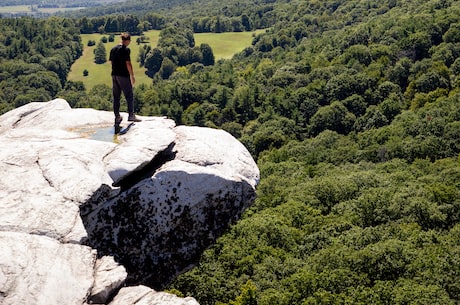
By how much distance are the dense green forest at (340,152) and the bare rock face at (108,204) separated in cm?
1564

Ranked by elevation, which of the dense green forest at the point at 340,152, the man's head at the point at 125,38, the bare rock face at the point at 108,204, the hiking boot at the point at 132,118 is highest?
the man's head at the point at 125,38

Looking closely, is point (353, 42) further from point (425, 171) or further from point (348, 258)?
point (348, 258)

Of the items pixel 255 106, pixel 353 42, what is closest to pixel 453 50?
pixel 353 42

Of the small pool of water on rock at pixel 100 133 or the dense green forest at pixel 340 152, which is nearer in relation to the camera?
the small pool of water on rock at pixel 100 133

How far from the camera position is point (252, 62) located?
17850cm

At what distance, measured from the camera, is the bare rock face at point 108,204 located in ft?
37.3

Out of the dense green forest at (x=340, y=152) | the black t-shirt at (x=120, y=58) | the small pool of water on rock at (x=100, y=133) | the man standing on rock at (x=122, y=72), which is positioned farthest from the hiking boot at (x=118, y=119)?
the dense green forest at (x=340, y=152)

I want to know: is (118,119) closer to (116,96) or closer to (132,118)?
(132,118)

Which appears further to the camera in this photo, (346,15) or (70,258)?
(346,15)

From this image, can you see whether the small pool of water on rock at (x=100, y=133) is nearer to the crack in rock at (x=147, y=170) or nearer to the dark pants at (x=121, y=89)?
the dark pants at (x=121, y=89)

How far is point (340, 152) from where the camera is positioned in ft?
291

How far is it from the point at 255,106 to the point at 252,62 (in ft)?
168

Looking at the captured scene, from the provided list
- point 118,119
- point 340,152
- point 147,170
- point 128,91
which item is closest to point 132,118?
point 118,119

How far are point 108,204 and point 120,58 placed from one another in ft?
20.7
